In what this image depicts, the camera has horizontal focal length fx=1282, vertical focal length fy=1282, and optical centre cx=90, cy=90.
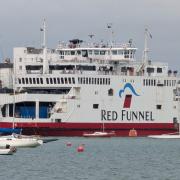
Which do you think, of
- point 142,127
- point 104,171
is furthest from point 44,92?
point 104,171

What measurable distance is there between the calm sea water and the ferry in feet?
23.4

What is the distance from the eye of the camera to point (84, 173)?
80938 mm

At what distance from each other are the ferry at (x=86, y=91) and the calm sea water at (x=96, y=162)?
23.4ft

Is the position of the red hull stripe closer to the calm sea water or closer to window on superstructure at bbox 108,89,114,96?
window on superstructure at bbox 108,89,114,96

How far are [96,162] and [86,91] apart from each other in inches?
1377

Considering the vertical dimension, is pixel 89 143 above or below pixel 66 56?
below

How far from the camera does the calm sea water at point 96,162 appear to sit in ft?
261

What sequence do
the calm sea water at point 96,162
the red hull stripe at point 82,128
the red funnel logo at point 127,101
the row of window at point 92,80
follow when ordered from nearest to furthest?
1. the calm sea water at point 96,162
2. the red hull stripe at point 82,128
3. the row of window at point 92,80
4. the red funnel logo at point 127,101

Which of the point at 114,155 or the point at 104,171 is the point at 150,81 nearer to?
the point at 114,155

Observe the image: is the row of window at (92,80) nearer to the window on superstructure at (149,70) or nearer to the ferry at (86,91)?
the ferry at (86,91)

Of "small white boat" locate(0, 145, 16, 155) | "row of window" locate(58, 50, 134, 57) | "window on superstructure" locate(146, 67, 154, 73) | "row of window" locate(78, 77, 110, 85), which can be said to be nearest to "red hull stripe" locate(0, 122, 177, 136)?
"row of window" locate(78, 77, 110, 85)

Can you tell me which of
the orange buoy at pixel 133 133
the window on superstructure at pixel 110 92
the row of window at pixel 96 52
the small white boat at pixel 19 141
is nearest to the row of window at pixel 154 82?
the window on superstructure at pixel 110 92

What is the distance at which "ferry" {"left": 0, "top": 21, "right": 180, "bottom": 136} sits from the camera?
408 ft

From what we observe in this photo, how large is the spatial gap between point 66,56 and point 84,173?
49.9m
